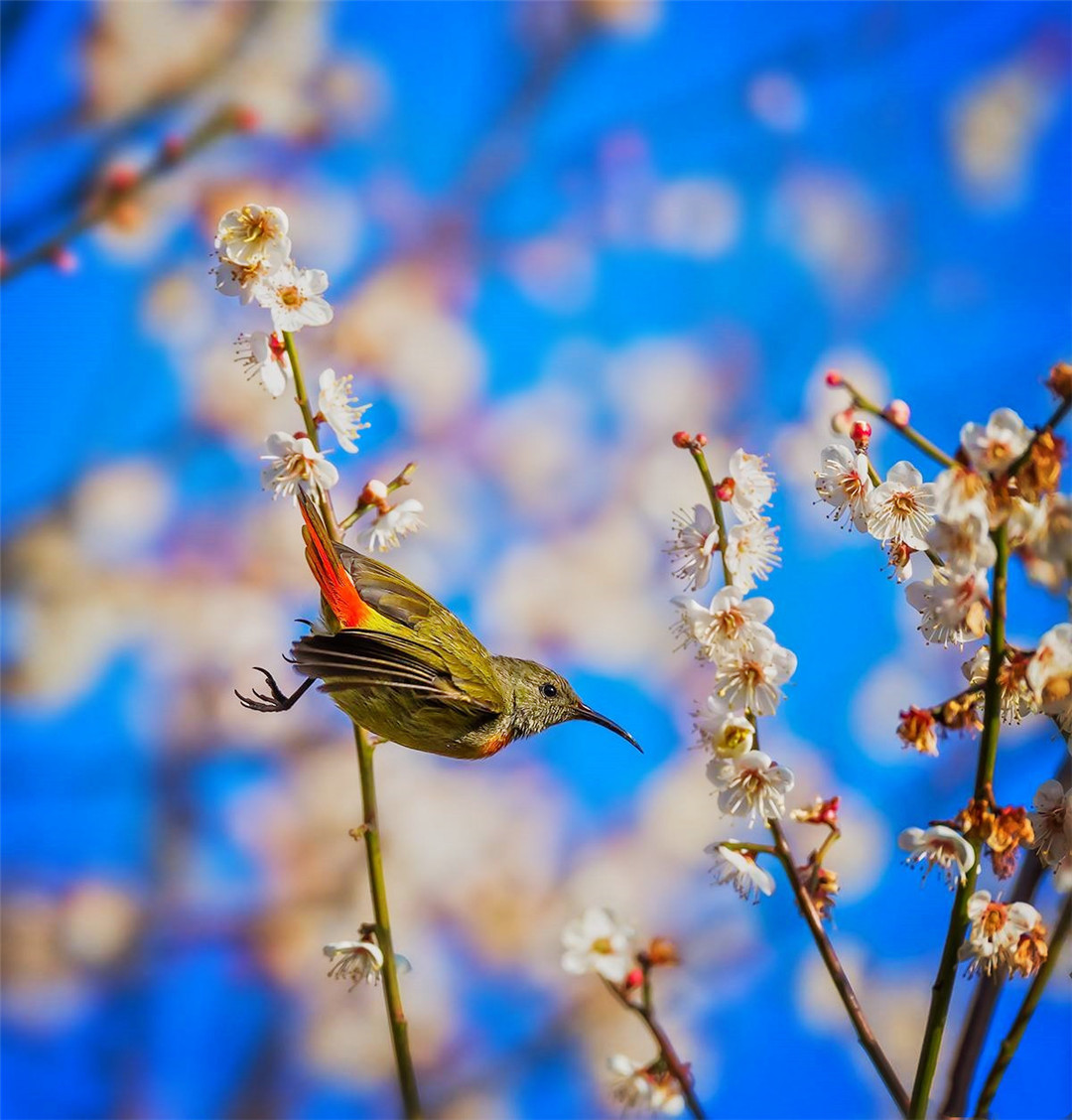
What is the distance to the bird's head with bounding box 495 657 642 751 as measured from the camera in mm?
937

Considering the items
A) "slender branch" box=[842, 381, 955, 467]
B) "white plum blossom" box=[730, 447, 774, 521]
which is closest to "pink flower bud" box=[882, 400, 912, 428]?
"slender branch" box=[842, 381, 955, 467]

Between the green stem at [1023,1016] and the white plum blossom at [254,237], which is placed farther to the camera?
the white plum blossom at [254,237]

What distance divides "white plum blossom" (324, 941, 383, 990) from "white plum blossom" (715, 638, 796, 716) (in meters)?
0.23

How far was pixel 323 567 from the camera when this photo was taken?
0.77m

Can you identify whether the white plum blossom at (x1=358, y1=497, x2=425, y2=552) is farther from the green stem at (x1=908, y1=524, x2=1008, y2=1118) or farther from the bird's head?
the green stem at (x1=908, y1=524, x2=1008, y2=1118)

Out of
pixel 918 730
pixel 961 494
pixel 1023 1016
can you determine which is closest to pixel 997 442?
pixel 961 494

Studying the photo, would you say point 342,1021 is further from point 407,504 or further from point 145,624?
point 407,504

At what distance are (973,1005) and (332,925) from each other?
48.6 inches

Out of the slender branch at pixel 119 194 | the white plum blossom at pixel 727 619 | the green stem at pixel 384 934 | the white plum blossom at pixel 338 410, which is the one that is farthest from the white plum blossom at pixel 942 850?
the slender branch at pixel 119 194

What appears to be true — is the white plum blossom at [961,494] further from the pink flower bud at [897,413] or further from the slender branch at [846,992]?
the slender branch at [846,992]

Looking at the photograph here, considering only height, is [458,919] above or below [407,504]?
above

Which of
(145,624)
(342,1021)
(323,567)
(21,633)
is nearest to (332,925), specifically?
(342,1021)

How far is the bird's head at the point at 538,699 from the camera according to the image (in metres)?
0.94

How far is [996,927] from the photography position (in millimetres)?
538
